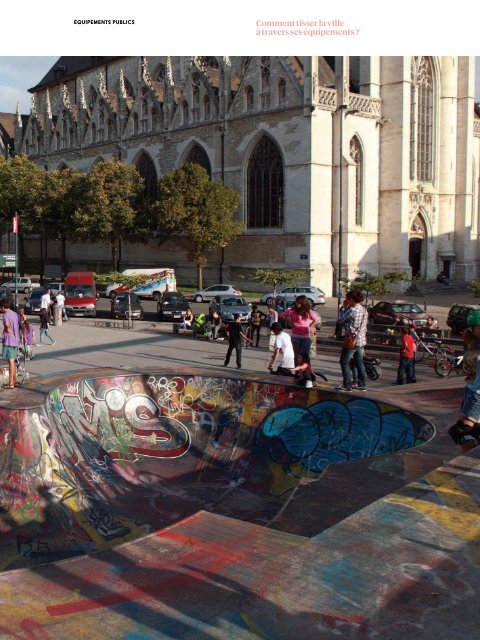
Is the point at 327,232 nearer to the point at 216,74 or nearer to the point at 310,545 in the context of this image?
the point at 216,74

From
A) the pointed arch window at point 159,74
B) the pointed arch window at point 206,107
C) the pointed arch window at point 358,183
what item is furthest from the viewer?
the pointed arch window at point 159,74

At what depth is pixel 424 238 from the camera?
5034cm

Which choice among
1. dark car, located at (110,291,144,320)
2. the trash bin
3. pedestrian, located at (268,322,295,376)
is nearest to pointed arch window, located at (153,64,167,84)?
dark car, located at (110,291,144,320)

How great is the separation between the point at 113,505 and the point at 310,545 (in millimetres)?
4142

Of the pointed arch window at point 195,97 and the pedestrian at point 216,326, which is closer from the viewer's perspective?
the pedestrian at point 216,326

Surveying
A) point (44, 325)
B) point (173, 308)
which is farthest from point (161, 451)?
point (173, 308)

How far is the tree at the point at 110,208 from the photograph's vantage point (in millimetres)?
48812

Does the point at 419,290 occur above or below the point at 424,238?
below

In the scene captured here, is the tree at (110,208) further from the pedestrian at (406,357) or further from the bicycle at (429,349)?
the pedestrian at (406,357)

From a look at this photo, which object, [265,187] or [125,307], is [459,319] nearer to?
[125,307]

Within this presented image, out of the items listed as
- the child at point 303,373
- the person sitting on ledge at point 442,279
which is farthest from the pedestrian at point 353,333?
the person sitting on ledge at point 442,279

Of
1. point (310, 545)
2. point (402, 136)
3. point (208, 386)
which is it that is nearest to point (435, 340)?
point (208, 386)

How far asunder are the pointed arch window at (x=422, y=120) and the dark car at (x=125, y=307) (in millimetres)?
26485

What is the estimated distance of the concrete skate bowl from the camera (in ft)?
24.9
